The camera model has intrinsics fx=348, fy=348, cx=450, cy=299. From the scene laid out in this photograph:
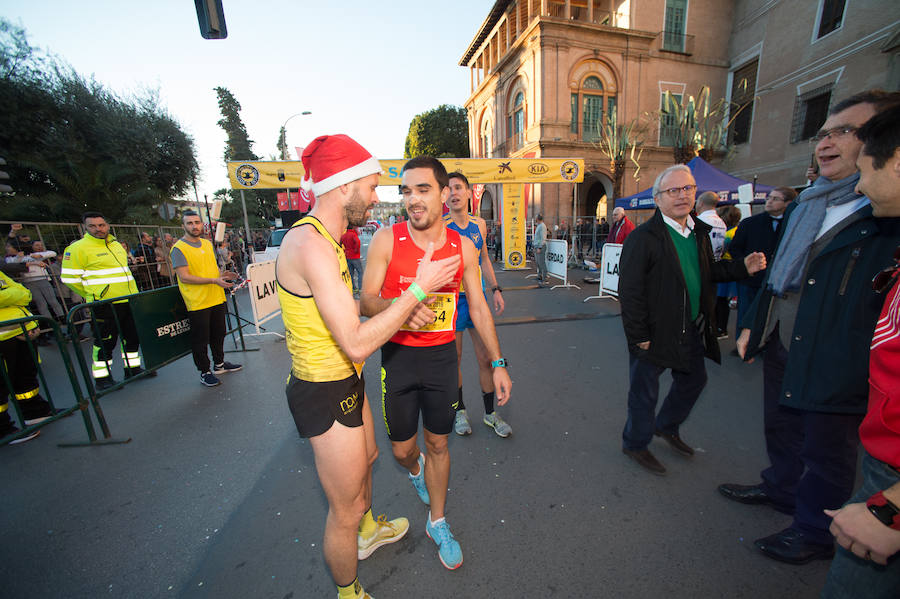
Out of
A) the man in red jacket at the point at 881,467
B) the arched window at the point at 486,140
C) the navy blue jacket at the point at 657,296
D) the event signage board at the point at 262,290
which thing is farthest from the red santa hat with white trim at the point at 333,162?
the arched window at the point at 486,140

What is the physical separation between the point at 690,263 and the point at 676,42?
2929 centimetres

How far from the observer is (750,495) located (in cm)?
243

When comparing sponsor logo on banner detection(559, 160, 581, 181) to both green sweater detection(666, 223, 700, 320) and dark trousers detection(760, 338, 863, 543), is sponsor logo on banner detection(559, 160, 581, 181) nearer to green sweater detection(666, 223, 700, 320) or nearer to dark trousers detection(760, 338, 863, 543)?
green sweater detection(666, 223, 700, 320)

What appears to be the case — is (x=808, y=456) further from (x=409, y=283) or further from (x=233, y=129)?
(x=233, y=129)

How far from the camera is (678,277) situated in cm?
254

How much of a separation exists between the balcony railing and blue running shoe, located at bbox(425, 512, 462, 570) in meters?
30.3

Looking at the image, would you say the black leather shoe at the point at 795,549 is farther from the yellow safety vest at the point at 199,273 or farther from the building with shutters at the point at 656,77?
the building with shutters at the point at 656,77

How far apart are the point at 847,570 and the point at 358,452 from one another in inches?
71.6

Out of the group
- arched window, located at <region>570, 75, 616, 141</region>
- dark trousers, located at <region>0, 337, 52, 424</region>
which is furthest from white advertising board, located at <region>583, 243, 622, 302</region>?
arched window, located at <region>570, 75, 616, 141</region>

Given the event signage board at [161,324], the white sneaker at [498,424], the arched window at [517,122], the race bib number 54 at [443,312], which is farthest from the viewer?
the arched window at [517,122]

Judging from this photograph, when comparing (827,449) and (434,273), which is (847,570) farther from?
(434,273)

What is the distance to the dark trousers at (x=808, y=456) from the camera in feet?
5.75

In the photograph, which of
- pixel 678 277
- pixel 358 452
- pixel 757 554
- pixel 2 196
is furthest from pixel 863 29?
pixel 2 196

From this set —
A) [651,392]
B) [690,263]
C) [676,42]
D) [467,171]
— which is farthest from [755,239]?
[676,42]
